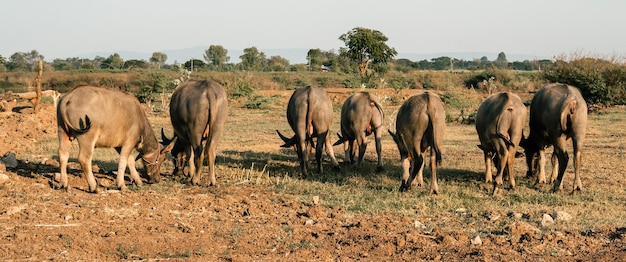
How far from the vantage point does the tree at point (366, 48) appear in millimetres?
48188

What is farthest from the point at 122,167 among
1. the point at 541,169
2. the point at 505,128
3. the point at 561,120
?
the point at 541,169

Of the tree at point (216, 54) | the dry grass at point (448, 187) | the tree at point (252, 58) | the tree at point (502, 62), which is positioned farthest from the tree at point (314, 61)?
the dry grass at point (448, 187)

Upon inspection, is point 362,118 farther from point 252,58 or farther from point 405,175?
point 252,58

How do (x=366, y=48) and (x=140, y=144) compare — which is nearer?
(x=140, y=144)

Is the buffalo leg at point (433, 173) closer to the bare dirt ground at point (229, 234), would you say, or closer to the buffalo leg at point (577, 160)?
the bare dirt ground at point (229, 234)

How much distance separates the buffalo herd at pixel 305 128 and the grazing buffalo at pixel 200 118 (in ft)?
0.06

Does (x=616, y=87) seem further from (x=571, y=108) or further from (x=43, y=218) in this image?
(x=43, y=218)

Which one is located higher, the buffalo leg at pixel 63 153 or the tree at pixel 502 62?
the tree at pixel 502 62

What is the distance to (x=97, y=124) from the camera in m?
10.3

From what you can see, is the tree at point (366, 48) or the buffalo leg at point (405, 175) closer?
the buffalo leg at point (405, 175)

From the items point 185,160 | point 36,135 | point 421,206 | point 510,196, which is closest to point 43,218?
point 185,160

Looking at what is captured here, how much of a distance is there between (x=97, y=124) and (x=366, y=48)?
3973 centimetres

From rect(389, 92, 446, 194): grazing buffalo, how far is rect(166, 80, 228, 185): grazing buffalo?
3.26 metres

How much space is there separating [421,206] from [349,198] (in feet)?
4.10
